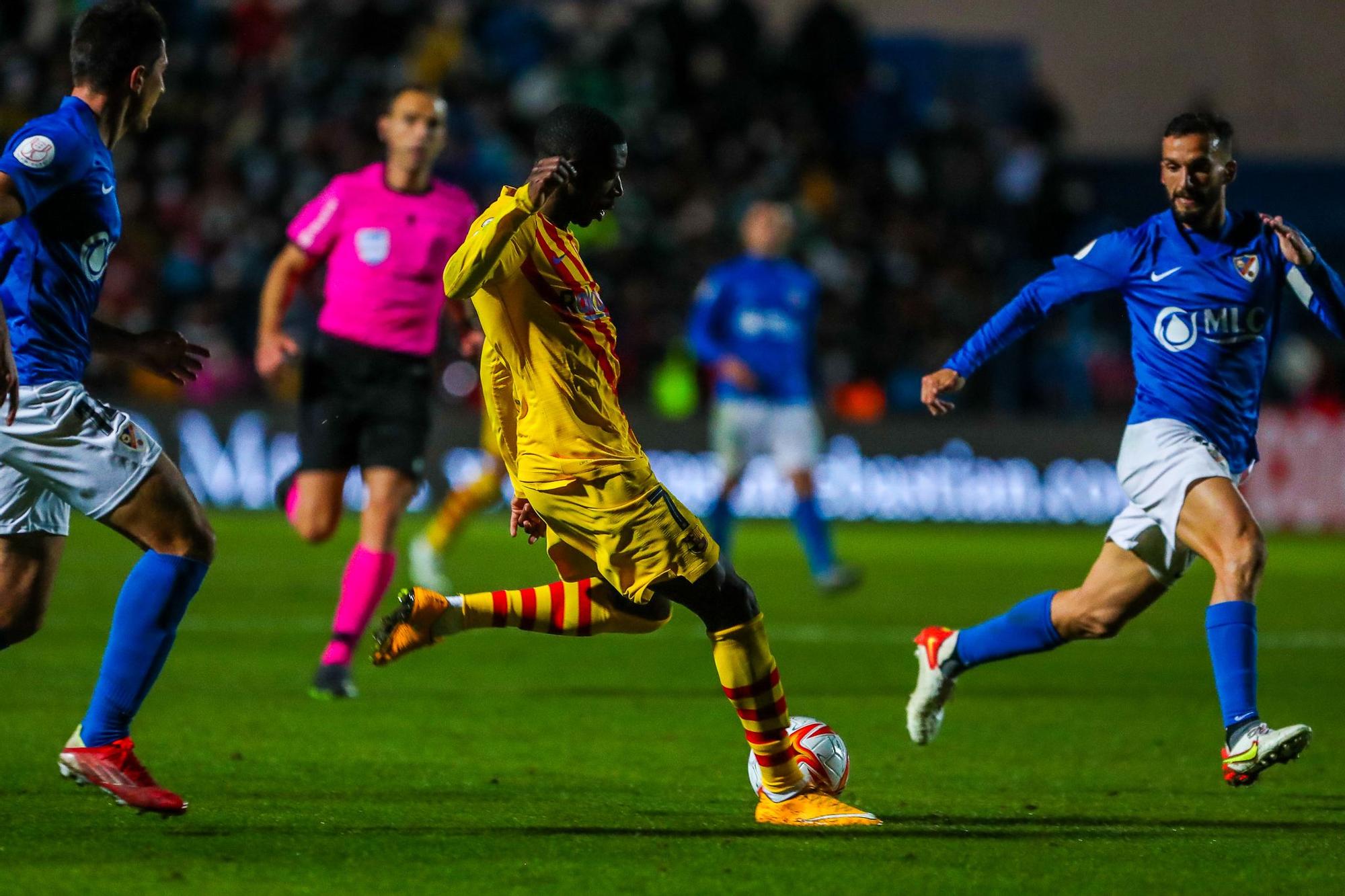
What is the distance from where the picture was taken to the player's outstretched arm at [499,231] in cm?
461

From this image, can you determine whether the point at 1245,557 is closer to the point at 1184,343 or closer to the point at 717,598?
the point at 1184,343

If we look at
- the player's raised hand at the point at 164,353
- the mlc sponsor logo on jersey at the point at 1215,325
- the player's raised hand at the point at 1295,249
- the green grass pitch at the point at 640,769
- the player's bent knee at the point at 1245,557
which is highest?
the player's raised hand at the point at 1295,249

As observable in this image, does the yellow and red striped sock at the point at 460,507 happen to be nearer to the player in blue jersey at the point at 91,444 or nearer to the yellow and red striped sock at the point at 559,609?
the yellow and red striped sock at the point at 559,609

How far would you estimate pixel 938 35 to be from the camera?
82.7ft

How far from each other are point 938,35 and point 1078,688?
59.2 ft

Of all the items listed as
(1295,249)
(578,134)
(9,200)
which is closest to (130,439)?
(9,200)

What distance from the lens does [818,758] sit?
5.27m

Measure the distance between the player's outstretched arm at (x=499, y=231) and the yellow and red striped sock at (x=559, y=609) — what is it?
43.6 inches

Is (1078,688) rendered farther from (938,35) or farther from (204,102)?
(938,35)

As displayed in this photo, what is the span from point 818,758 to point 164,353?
7.11ft

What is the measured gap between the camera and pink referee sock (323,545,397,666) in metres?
7.64

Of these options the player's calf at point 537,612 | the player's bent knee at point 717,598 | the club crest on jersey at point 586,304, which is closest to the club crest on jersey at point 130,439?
the player's calf at point 537,612

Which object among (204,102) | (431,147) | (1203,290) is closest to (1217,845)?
(1203,290)

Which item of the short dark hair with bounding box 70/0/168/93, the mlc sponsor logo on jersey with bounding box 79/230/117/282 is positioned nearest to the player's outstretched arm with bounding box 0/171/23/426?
the mlc sponsor logo on jersey with bounding box 79/230/117/282
